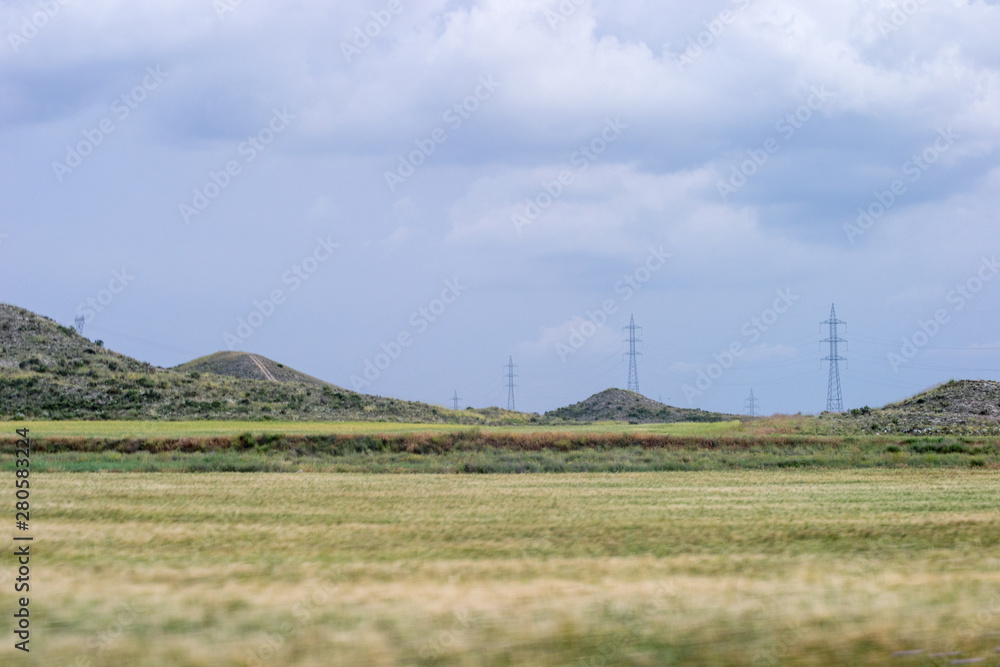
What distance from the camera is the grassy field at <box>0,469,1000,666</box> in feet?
22.2

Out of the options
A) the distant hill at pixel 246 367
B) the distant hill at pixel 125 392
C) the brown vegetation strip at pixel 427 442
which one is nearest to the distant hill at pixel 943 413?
the brown vegetation strip at pixel 427 442

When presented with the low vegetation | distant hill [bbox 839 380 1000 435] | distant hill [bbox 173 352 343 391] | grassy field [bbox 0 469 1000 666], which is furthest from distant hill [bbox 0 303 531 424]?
grassy field [bbox 0 469 1000 666]

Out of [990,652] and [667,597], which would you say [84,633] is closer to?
[667,597]

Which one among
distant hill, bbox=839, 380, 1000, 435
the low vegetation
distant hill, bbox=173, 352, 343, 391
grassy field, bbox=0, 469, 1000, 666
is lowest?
grassy field, bbox=0, 469, 1000, 666

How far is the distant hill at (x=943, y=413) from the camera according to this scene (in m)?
45.8

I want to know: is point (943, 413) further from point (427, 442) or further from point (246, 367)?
point (246, 367)

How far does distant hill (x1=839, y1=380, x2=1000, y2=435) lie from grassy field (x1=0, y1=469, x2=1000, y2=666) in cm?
3287

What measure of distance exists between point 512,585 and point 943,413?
54962 millimetres

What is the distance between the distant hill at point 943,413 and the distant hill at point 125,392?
33.6 meters

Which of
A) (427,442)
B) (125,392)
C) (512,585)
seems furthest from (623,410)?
(512,585)

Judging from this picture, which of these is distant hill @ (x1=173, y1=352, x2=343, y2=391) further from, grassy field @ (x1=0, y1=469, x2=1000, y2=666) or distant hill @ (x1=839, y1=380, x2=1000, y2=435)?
grassy field @ (x1=0, y1=469, x2=1000, y2=666)

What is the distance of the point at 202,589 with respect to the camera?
8.14 metres

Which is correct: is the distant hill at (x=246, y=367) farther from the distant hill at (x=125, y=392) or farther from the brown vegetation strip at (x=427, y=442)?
the brown vegetation strip at (x=427, y=442)

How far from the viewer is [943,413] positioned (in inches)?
2192
